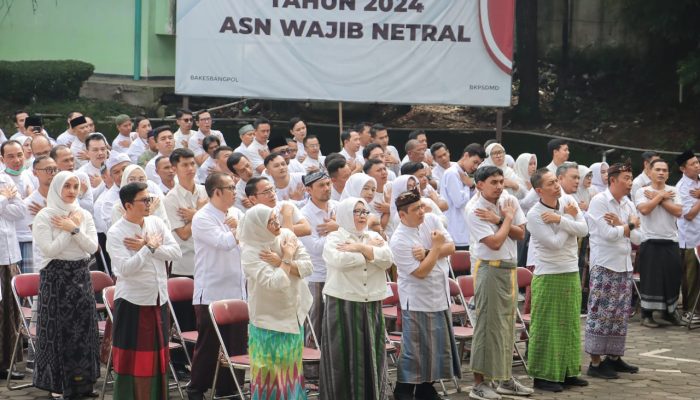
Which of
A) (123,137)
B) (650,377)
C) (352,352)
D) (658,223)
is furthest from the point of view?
(123,137)

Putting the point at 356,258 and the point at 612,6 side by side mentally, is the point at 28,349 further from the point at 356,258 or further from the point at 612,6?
the point at 612,6

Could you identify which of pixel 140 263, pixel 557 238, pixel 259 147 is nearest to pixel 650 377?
pixel 557 238

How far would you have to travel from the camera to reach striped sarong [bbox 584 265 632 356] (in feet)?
35.5

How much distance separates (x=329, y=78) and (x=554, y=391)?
8.05 meters

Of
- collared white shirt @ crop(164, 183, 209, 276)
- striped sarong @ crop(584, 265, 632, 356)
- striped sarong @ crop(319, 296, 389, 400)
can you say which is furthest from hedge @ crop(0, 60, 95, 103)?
striped sarong @ crop(319, 296, 389, 400)

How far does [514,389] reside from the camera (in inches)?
400

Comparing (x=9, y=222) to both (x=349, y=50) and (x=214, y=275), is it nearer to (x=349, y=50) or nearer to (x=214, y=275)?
(x=214, y=275)

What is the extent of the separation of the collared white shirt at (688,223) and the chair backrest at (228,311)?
6191 mm

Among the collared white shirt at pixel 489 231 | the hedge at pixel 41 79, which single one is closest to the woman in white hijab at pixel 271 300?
the collared white shirt at pixel 489 231

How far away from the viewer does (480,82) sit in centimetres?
1734

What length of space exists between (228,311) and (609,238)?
359 centimetres

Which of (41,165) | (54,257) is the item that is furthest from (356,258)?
(41,165)

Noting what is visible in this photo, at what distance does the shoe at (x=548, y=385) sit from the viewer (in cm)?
1023

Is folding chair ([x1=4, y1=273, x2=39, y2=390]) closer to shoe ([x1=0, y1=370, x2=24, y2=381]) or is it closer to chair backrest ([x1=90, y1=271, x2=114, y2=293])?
shoe ([x1=0, y1=370, x2=24, y2=381])
